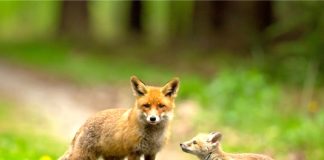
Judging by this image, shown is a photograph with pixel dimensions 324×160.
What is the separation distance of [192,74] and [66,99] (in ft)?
15.4

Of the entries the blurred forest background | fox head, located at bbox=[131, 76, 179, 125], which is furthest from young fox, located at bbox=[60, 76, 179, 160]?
the blurred forest background

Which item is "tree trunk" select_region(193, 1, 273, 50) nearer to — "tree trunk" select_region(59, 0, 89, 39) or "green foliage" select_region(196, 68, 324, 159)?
"tree trunk" select_region(59, 0, 89, 39)

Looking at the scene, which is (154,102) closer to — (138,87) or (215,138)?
(138,87)

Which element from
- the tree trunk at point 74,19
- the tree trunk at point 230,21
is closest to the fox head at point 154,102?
the tree trunk at point 230,21

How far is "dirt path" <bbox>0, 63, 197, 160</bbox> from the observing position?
806 inches

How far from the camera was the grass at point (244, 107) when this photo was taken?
18.3 metres

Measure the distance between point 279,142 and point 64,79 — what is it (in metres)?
10.9

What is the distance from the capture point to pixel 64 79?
27.7 metres

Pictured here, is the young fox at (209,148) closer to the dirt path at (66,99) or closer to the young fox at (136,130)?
the young fox at (136,130)

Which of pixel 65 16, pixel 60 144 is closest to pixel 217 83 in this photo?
pixel 60 144

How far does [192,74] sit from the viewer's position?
27.6m

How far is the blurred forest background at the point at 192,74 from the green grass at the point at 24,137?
0.10 ft

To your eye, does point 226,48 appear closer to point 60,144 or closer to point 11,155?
point 60,144

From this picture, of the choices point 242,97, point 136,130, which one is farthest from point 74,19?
point 136,130
